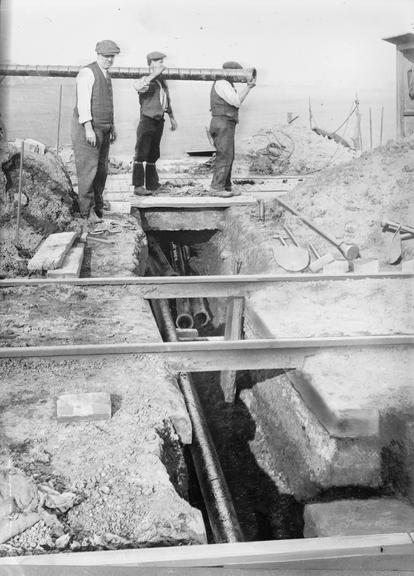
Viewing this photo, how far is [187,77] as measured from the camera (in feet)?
25.3

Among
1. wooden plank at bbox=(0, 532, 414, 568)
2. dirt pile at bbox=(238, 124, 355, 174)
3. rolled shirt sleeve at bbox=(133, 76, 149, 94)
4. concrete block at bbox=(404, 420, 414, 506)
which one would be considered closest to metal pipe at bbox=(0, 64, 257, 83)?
rolled shirt sleeve at bbox=(133, 76, 149, 94)

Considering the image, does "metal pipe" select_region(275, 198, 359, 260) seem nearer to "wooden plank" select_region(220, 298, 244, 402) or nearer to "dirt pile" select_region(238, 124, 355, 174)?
"wooden plank" select_region(220, 298, 244, 402)

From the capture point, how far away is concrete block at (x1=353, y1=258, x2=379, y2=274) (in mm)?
5871

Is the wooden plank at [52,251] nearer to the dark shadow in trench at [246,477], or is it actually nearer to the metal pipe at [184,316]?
the metal pipe at [184,316]

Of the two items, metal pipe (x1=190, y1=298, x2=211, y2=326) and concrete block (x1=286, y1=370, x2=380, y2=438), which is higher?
metal pipe (x1=190, y1=298, x2=211, y2=326)

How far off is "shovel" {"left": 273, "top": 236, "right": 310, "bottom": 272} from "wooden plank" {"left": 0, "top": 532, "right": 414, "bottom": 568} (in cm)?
406

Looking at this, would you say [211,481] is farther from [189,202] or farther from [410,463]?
[189,202]

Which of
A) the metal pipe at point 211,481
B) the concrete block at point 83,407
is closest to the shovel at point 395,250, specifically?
the metal pipe at point 211,481

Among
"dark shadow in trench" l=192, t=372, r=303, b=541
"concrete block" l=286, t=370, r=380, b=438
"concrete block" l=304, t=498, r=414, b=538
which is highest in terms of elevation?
"concrete block" l=286, t=370, r=380, b=438

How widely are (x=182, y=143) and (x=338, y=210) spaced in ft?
33.6

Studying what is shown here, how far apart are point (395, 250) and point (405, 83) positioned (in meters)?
4.98

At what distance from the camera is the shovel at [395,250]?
6.35m

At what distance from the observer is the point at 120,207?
835cm

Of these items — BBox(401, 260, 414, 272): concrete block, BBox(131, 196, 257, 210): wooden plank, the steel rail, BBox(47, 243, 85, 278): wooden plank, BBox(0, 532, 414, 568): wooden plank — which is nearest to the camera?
BBox(0, 532, 414, 568): wooden plank
